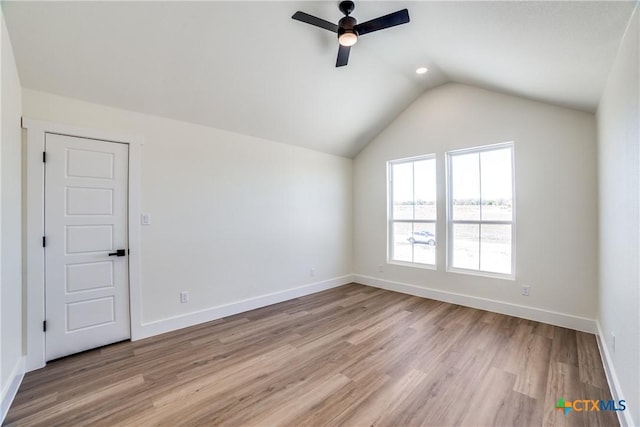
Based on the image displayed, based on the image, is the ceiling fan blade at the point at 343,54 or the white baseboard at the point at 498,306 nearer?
the ceiling fan blade at the point at 343,54

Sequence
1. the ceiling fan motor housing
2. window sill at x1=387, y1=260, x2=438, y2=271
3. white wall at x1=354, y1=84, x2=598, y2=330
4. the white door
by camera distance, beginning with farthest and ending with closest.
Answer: window sill at x1=387, y1=260, x2=438, y2=271 → white wall at x1=354, y1=84, x2=598, y2=330 → the white door → the ceiling fan motor housing

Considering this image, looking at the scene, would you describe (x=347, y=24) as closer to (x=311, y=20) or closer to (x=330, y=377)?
(x=311, y=20)

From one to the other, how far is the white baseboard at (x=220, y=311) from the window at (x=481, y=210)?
227 cm

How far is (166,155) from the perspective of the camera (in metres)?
3.22

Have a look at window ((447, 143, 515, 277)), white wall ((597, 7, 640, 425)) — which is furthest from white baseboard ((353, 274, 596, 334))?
white wall ((597, 7, 640, 425))

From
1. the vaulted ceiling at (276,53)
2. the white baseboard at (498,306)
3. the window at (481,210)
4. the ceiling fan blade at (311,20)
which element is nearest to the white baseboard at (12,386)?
the vaulted ceiling at (276,53)

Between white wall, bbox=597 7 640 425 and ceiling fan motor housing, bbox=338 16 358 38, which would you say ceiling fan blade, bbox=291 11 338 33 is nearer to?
ceiling fan motor housing, bbox=338 16 358 38

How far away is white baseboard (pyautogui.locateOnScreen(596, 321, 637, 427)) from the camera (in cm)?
169

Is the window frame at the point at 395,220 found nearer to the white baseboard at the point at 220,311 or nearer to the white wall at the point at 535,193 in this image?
the white wall at the point at 535,193

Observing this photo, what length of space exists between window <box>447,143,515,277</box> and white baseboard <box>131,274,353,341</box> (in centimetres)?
227

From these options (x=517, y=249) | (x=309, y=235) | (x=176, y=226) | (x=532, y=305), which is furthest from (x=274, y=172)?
(x=532, y=305)

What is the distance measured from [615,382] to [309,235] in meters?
3.70

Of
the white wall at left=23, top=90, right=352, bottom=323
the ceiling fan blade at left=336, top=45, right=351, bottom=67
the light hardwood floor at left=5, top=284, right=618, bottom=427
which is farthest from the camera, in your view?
the white wall at left=23, top=90, right=352, bottom=323

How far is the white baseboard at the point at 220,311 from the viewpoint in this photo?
308 centimetres
